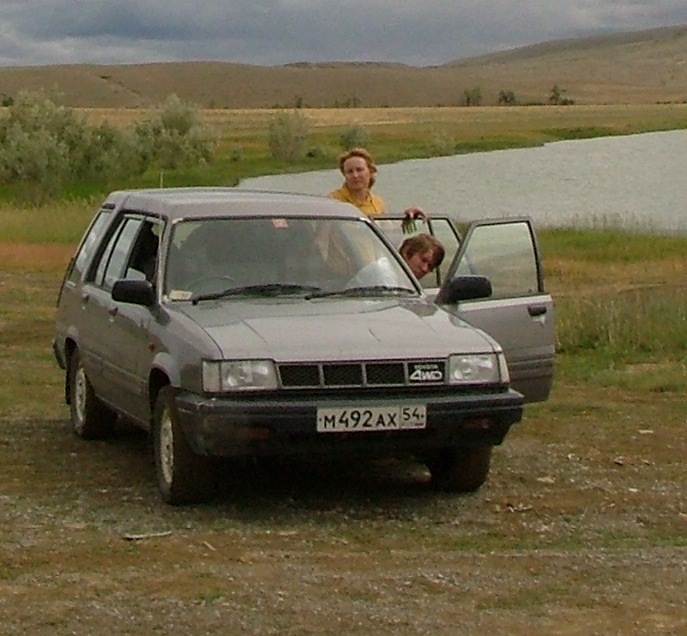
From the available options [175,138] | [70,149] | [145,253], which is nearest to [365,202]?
[145,253]

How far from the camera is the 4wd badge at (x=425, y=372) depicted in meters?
7.46

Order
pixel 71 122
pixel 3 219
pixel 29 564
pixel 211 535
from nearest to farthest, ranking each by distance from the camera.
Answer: pixel 29 564 < pixel 211 535 < pixel 3 219 < pixel 71 122

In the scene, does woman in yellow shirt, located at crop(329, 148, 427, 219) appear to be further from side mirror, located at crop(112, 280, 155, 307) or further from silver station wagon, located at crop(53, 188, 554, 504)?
side mirror, located at crop(112, 280, 155, 307)

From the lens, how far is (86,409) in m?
9.91

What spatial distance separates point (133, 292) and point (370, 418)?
1513 mm

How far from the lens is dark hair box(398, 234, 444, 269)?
942 cm

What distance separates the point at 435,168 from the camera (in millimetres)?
70312

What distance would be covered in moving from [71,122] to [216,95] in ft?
370

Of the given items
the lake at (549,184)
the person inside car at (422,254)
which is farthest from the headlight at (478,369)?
the lake at (549,184)

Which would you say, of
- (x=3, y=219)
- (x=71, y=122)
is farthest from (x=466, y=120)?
(x=3, y=219)

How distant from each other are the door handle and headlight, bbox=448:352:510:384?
1.50m

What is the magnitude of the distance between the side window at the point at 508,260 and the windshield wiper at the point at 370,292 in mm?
796

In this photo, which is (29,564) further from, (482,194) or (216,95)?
(216,95)

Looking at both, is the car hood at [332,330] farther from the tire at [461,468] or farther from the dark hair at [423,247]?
the dark hair at [423,247]
